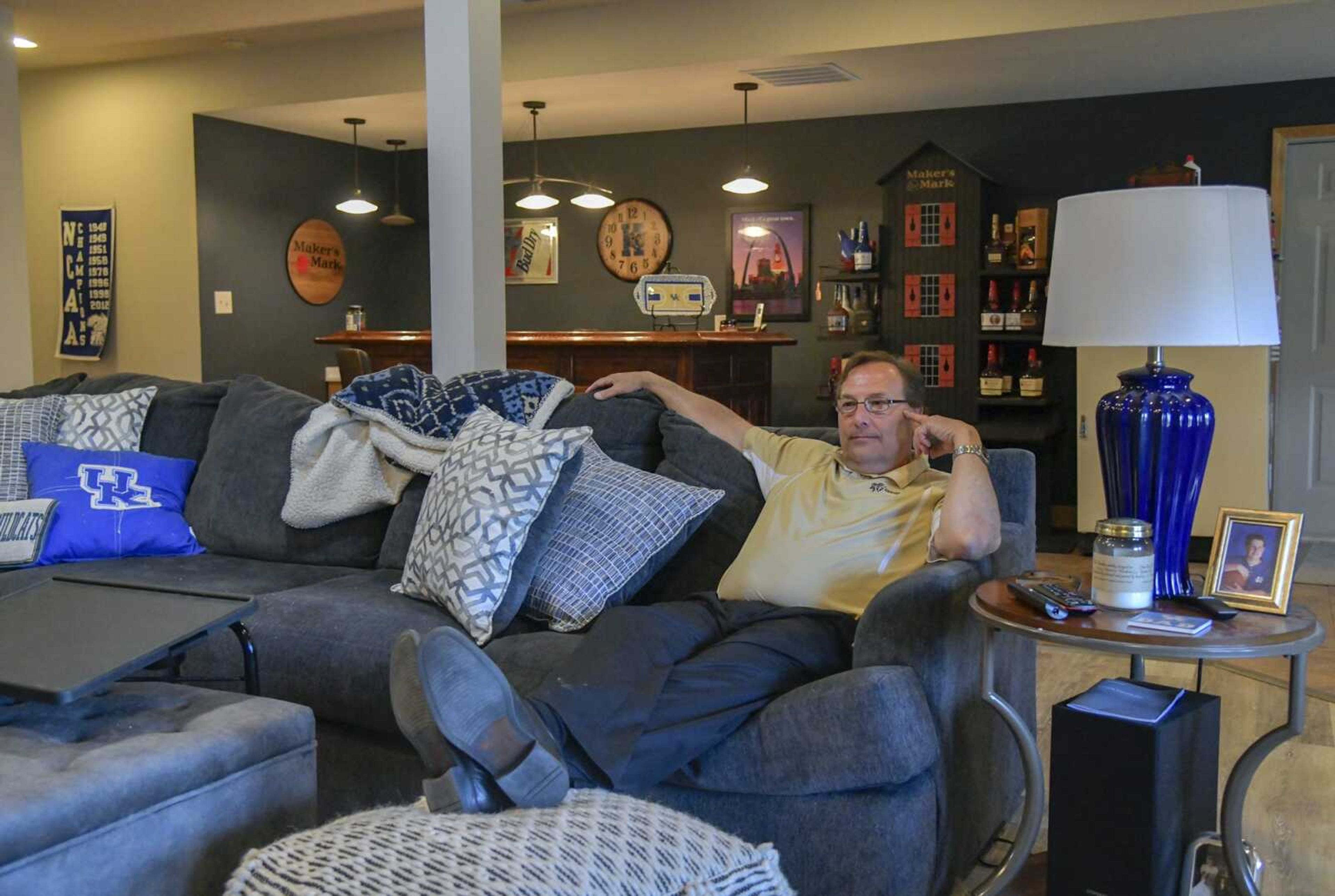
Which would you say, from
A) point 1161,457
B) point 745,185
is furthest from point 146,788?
point 745,185

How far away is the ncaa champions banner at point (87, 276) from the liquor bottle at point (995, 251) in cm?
527

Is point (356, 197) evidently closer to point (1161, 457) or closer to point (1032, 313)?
point (1032, 313)

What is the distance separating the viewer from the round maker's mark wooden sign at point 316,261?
8.20m

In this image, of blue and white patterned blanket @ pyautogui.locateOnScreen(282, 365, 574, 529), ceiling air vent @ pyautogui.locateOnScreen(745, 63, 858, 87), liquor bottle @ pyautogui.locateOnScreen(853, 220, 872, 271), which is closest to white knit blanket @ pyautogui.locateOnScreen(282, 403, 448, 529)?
blue and white patterned blanket @ pyautogui.locateOnScreen(282, 365, 574, 529)

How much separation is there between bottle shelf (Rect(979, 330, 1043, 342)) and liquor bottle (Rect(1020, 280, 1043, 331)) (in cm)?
3

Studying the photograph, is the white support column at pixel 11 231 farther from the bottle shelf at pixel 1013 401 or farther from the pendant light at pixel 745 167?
the bottle shelf at pixel 1013 401

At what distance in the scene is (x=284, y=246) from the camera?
26.6 feet

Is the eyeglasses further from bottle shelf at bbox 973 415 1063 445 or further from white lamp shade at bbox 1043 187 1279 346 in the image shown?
bottle shelf at bbox 973 415 1063 445

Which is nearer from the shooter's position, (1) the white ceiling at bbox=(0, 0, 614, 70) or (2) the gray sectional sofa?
(2) the gray sectional sofa

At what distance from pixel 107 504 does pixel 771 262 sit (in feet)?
17.5

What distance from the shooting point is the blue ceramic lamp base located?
85.0 inches

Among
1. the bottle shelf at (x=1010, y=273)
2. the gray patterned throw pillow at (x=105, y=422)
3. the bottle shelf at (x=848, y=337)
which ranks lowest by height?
the gray patterned throw pillow at (x=105, y=422)

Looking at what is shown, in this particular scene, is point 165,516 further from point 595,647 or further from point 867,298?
point 867,298

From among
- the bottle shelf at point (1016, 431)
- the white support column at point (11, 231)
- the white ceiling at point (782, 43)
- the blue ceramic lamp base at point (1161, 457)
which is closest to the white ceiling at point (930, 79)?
the white ceiling at point (782, 43)
